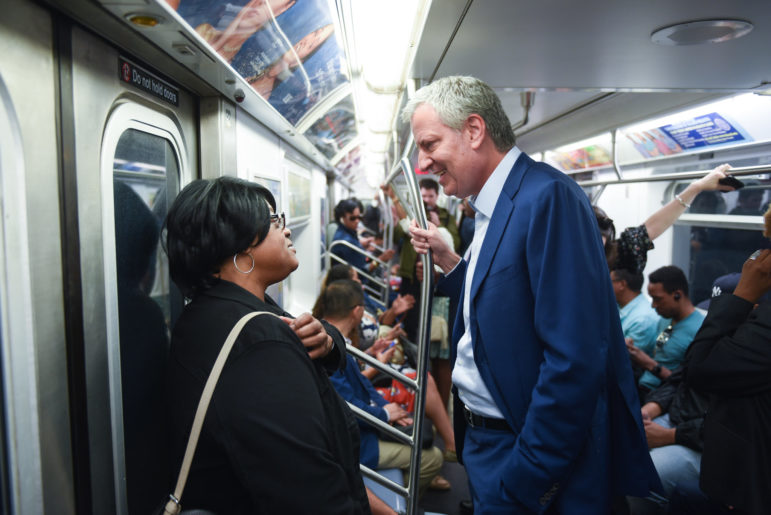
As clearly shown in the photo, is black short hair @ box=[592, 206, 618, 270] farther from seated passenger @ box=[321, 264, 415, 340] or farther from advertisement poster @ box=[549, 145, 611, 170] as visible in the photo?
advertisement poster @ box=[549, 145, 611, 170]

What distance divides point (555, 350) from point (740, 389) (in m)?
1.03

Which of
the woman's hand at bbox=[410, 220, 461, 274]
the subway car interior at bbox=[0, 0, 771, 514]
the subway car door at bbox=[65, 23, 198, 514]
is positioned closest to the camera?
the subway car interior at bbox=[0, 0, 771, 514]

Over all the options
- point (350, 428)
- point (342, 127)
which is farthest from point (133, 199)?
point (342, 127)

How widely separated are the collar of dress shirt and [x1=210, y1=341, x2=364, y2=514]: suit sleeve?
2.53ft

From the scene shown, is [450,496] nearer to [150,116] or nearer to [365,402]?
[365,402]

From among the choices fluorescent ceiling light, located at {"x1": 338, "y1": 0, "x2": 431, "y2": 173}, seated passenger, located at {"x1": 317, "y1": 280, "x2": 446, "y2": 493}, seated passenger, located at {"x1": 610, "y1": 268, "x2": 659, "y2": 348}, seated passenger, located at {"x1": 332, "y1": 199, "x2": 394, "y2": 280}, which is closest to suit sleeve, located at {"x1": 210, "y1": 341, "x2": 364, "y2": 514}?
fluorescent ceiling light, located at {"x1": 338, "y1": 0, "x2": 431, "y2": 173}

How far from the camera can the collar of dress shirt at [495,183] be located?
145 cm

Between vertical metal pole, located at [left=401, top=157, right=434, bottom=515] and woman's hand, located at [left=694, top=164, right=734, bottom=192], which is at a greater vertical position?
woman's hand, located at [left=694, top=164, right=734, bottom=192]

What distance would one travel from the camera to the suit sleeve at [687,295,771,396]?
1.68m

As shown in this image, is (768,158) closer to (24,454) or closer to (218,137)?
(218,137)

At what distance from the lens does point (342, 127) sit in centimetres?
477

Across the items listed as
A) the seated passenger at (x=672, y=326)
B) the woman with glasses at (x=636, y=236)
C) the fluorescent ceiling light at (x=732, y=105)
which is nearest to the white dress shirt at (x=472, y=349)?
the woman with glasses at (x=636, y=236)

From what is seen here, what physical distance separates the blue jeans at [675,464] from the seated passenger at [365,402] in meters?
1.16

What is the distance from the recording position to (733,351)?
1.72m
